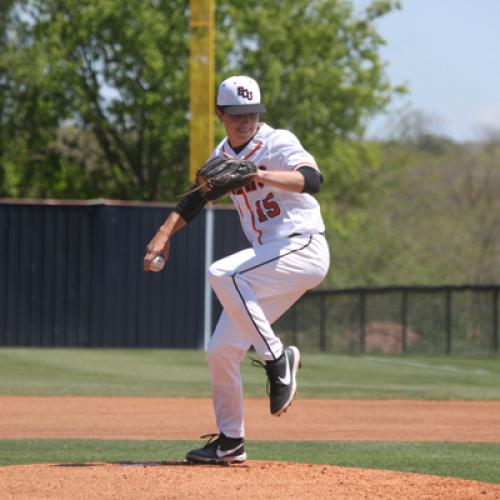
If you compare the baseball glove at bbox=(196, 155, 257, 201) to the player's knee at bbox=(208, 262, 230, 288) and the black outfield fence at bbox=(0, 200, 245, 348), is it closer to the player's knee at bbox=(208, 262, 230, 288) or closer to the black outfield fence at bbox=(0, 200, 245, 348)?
the player's knee at bbox=(208, 262, 230, 288)

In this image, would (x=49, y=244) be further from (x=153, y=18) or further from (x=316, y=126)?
(x=316, y=126)

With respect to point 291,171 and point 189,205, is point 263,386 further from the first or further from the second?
point 291,171

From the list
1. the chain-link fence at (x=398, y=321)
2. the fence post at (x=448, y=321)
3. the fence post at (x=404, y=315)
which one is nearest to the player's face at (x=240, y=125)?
the chain-link fence at (x=398, y=321)

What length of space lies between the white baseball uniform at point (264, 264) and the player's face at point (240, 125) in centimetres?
5

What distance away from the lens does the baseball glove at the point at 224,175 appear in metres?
6.02

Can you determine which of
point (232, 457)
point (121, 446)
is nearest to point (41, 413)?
point (121, 446)

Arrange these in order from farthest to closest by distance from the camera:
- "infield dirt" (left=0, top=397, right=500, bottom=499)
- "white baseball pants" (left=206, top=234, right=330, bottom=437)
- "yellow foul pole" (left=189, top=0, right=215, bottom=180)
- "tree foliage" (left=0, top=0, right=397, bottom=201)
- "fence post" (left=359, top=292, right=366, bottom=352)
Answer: "tree foliage" (left=0, top=0, right=397, bottom=201) → "fence post" (left=359, top=292, right=366, bottom=352) → "yellow foul pole" (left=189, top=0, right=215, bottom=180) → "white baseball pants" (left=206, top=234, right=330, bottom=437) → "infield dirt" (left=0, top=397, right=500, bottom=499)

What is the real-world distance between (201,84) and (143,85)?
46.8ft

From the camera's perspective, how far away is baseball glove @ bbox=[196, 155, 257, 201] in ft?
19.7

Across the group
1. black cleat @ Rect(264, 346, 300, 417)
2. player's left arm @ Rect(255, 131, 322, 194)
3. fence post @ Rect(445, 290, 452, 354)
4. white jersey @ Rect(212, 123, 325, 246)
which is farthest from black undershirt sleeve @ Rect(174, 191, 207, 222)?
fence post @ Rect(445, 290, 452, 354)

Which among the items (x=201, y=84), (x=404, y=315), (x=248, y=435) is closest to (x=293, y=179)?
(x=248, y=435)

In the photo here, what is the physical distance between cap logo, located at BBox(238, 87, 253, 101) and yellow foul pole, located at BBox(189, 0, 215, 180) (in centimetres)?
1613

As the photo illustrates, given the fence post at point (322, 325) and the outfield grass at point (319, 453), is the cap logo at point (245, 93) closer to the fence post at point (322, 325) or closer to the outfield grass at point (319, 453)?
the outfield grass at point (319, 453)

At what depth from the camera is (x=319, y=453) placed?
26.6 feet
